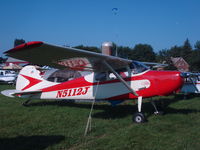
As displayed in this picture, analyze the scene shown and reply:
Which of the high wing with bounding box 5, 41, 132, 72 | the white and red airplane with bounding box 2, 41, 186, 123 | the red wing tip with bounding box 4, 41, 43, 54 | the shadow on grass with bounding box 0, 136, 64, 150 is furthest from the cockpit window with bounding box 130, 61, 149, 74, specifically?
the red wing tip with bounding box 4, 41, 43, 54

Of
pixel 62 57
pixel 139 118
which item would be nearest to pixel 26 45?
pixel 62 57

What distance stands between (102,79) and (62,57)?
80.9 inches

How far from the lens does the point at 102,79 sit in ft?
24.5

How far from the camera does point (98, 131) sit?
536 cm

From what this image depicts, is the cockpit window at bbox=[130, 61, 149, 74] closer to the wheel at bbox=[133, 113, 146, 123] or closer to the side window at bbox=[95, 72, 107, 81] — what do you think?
the side window at bbox=[95, 72, 107, 81]

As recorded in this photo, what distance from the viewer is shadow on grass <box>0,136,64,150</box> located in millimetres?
4224

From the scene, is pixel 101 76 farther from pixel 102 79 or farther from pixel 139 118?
pixel 139 118

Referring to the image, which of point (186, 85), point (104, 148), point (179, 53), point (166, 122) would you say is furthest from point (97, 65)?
point (179, 53)

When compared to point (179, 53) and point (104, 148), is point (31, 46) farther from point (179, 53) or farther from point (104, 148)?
point (179, 53)

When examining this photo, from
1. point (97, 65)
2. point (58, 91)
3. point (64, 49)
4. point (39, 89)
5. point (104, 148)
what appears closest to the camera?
point (104, 148)

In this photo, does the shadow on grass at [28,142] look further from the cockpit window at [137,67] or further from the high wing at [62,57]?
the cockpit window at [137,67]

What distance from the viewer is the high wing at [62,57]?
4.50 meters

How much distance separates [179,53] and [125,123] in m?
81.5

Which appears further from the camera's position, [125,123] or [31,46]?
[125,123]
